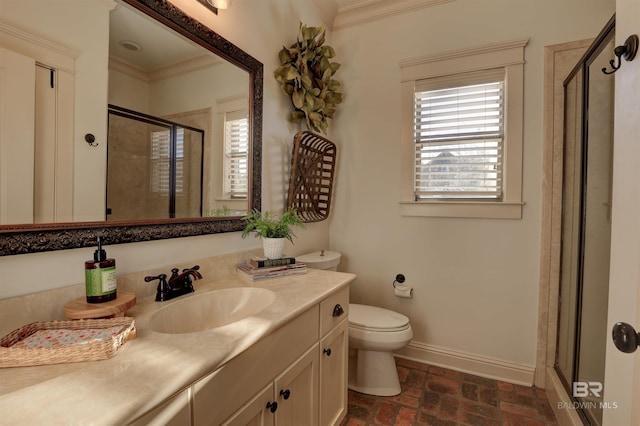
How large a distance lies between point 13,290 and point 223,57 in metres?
1.25

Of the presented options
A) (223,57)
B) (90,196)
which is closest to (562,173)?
(223,57)

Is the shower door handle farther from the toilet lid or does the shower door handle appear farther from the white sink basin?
the toilet lid

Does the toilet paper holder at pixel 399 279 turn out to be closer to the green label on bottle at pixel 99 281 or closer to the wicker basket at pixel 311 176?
the wicker basket at pixel 311 176

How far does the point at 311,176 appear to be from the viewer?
7.29 feet

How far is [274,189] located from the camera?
1.92 metres

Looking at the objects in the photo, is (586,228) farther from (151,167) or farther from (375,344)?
(151,167)

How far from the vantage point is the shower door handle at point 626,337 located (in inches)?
27.4

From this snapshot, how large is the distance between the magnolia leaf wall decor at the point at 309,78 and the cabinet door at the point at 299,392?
1.50m

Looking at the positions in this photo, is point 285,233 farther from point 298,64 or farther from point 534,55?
point 534,55

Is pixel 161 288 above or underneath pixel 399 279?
above

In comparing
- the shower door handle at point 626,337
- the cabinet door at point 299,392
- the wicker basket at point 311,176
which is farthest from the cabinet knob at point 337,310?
the shower door handle at point 626,337

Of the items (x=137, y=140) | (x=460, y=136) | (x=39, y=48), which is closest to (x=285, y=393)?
(x=137, y=140)

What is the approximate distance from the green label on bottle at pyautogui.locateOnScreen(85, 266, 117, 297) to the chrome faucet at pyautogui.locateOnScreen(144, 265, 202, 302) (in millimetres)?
180

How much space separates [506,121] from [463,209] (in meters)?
0.65
